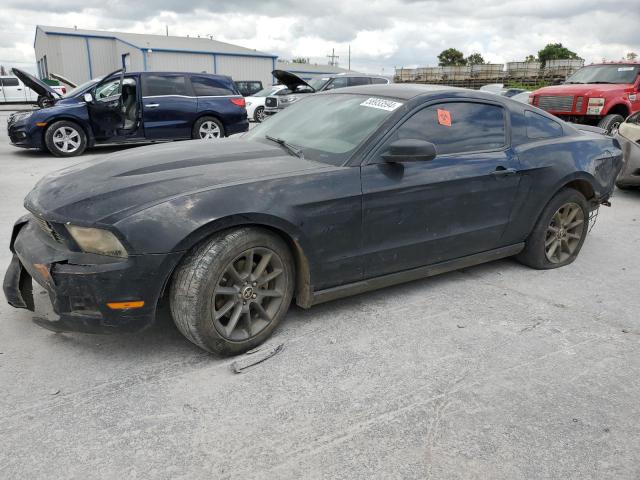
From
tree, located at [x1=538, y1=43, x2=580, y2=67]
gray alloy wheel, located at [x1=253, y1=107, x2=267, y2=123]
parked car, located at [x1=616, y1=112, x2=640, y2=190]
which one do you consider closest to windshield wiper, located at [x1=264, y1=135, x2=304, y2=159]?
parked car, located at [x1=616, y1=112, x2=640, y2=190]

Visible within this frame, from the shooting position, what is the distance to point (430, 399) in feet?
8.66

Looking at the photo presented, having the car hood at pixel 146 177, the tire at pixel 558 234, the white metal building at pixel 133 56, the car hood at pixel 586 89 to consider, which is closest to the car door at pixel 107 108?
the car hood at pixel 146 177

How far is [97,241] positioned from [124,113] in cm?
878

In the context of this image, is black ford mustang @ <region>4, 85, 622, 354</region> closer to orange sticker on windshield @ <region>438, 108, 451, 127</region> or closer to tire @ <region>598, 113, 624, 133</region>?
orange sticker on windshield @ <region>438, 108, 451, 127</region>

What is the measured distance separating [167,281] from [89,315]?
1.38ft

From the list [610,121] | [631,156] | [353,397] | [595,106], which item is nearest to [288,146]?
[353,397]

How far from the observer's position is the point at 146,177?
297 centimetres

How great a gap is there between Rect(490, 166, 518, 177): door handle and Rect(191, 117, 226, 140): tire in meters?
8.29

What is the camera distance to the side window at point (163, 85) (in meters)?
10.5

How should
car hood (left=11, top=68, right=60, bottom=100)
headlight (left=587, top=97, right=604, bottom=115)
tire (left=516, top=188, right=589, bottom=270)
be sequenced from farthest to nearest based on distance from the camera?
headlight (left=587, top=97, right=604, bottom=115) → car hood (left=11, top=68, right=60, bottom=100) → tire (left=516, top=188, right=589, bottom=270)

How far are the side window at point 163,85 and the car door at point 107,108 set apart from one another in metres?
0.50

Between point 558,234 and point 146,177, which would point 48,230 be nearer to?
point 146,177

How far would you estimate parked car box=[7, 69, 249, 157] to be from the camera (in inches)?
390

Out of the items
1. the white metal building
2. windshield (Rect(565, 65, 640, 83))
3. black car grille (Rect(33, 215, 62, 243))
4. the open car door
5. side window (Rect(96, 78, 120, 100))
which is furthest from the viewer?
the white metal building
